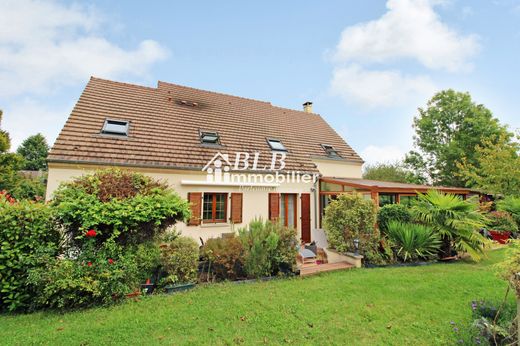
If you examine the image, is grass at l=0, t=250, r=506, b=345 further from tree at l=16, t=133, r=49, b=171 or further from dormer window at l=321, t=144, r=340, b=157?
tree at l=16, t=133, r=49, b=171

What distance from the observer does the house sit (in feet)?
34.9

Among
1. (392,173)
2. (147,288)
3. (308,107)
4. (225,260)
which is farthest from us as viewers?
(392,173)

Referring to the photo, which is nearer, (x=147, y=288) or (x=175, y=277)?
(x=147, y=288)

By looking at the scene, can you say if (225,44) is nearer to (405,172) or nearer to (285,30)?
(285,30)

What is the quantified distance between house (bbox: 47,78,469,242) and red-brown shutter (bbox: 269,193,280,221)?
54 millimetres

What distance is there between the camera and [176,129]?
1312 centimetres

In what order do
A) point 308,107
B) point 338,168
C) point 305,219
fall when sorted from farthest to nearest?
point 308,107 < point 338,168 < point 305,219

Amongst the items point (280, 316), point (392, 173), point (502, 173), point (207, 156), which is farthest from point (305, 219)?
point (392, 173)

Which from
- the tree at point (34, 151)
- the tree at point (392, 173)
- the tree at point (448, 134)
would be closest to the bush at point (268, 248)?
the tree at point (392, 173)

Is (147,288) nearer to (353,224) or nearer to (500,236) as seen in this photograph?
(353,224)

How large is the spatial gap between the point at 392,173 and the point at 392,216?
22.4m

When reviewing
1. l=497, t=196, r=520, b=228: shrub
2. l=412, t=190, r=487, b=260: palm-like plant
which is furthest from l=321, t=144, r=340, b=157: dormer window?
l=497, t=196, r=520, b=228: shrub

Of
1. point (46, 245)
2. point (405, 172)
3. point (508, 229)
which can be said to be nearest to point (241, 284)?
point (46, 245)

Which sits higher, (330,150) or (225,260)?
(330,150)
